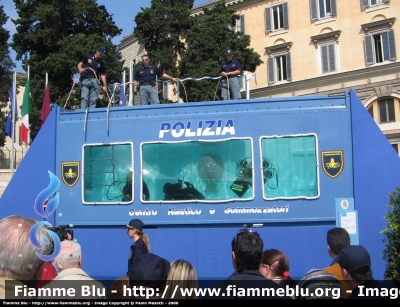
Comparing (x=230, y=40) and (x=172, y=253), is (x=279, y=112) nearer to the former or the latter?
(x=172, y=253)

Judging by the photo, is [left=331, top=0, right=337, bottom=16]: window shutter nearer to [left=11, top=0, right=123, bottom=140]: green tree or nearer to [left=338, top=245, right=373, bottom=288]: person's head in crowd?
[left=11, top=0, right=123, bottom=140]: green tree

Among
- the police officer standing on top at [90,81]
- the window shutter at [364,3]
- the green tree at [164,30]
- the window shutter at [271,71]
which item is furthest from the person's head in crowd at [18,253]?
the window shutter at [271,71]

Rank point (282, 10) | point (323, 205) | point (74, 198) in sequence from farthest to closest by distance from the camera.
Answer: point (282, 10)
point (74, 198)
point (323, 205)

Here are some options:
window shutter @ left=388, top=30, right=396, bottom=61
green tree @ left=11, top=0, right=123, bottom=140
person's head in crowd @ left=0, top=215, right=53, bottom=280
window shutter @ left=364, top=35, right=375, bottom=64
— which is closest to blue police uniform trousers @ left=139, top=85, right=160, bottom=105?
person's head in crowd @ left=0, top=215, right=53, bottom=280

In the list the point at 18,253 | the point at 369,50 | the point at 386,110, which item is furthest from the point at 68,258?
the point at 369,50

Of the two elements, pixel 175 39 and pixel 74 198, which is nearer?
pixel 74 198

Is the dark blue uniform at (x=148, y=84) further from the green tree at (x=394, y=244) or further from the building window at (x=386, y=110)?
the building window at (x=386, y=110)

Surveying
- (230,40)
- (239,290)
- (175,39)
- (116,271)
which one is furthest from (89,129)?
(175,39)

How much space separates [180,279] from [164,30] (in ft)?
103

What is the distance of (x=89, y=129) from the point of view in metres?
7.22

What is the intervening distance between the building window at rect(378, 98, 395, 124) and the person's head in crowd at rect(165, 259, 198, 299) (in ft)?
98.3

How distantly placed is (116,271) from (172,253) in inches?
34.8

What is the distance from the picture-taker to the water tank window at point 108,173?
702 centimetres

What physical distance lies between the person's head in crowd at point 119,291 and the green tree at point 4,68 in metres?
32.3
